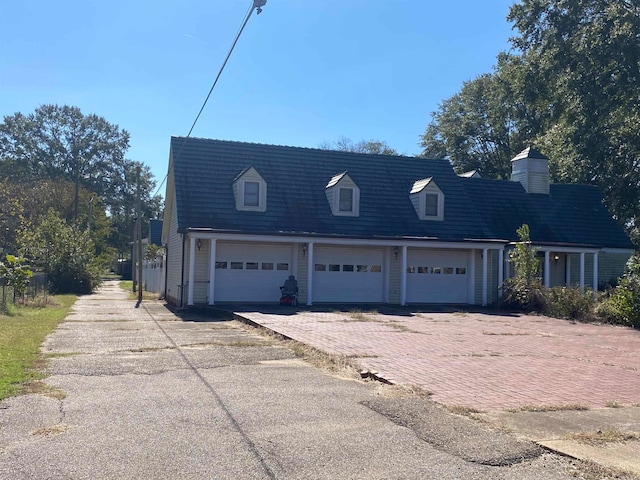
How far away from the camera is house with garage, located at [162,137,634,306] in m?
22.3

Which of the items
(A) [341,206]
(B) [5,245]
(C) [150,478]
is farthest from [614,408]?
(B) [5,245]

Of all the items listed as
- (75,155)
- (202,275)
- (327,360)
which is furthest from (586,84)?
(75,155)

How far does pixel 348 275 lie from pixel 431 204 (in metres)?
4.83

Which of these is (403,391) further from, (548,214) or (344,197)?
(548,214)

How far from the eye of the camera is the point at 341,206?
2414 cm

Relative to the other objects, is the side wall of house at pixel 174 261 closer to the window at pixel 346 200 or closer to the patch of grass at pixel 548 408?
the window at pixel 346 200

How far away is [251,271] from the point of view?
22.7m

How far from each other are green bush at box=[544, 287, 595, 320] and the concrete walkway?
13020 millimetres

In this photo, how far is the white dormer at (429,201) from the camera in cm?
2508

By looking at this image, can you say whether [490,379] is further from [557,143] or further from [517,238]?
[557,143]

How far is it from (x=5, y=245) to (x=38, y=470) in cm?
3549

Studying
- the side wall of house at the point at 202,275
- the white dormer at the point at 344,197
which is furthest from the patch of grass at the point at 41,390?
the white dormer at the point at 344,197

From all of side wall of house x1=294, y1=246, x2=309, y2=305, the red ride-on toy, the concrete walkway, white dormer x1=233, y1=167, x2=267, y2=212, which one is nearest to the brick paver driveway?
the concrete walkway

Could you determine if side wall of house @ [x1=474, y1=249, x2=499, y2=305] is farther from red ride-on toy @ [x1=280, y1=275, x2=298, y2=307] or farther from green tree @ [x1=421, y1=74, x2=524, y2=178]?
green tree @ [x1=421, y1=74, x2=524, y2=178]
